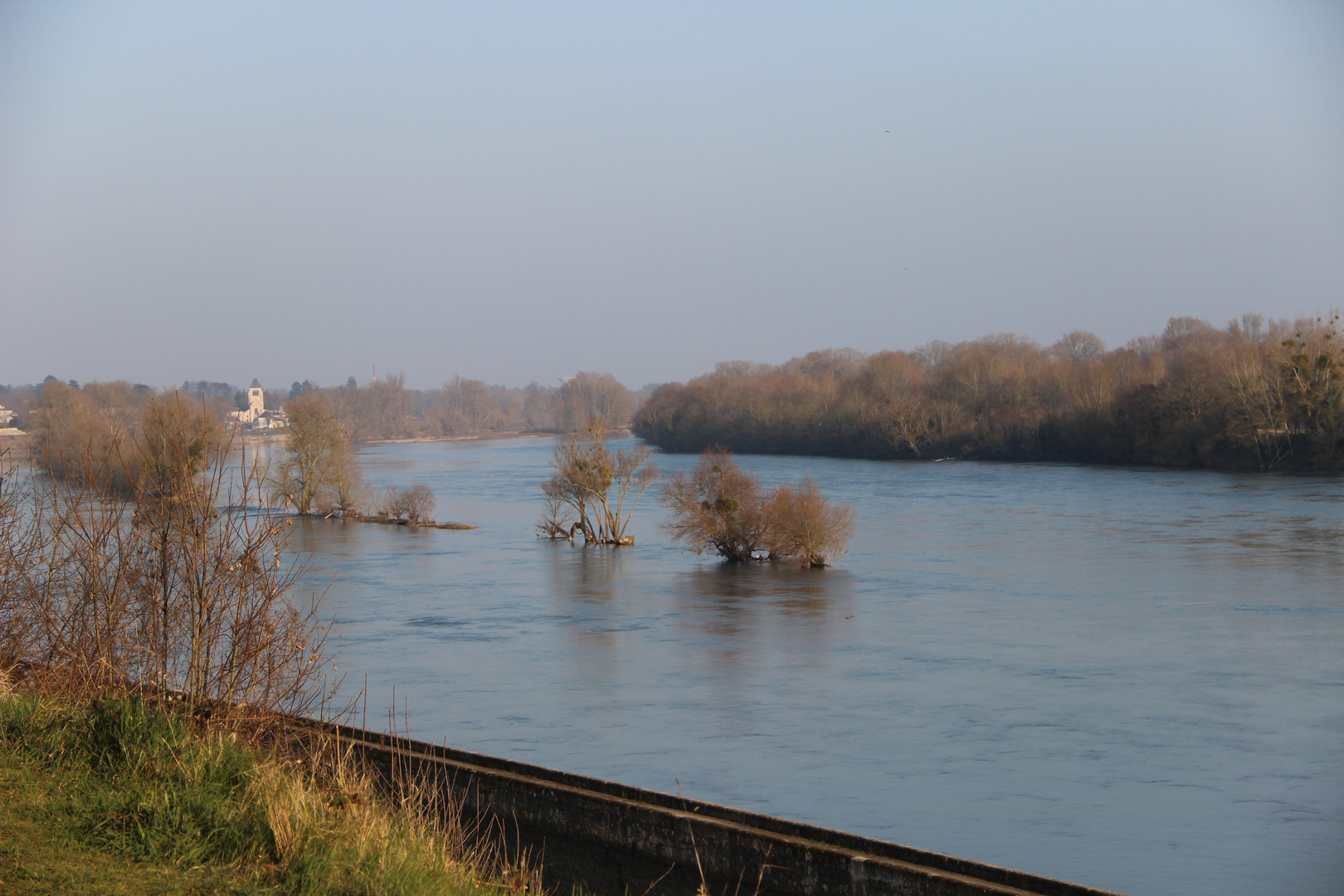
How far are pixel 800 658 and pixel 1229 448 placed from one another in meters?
56.4

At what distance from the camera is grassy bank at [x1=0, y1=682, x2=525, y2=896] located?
5785 millimetres

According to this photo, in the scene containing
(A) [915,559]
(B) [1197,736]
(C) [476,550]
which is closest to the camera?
(B) [1197,736]

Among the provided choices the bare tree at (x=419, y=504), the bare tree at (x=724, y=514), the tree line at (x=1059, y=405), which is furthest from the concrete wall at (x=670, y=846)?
the tree line at (x=1059, y=405)

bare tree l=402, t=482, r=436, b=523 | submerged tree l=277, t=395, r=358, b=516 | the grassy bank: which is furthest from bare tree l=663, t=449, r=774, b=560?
the grassy bank

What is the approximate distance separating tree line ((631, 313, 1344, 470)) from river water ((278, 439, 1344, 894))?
18.9 meters

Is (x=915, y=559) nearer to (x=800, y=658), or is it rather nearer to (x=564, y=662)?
(x=800, y=658)

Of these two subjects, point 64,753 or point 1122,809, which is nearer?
point 64,753

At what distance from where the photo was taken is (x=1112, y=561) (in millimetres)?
41688

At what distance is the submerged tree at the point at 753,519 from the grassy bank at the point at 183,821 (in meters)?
38.6

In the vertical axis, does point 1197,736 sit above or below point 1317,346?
below

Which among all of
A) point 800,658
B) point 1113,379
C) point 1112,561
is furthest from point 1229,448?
point 800,658

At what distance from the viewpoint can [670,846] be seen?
26.6 feet

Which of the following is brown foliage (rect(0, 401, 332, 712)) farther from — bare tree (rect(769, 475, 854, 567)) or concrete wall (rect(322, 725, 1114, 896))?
bare tree (rect(769, 475, 854, 567))

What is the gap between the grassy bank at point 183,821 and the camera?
5785 mm
